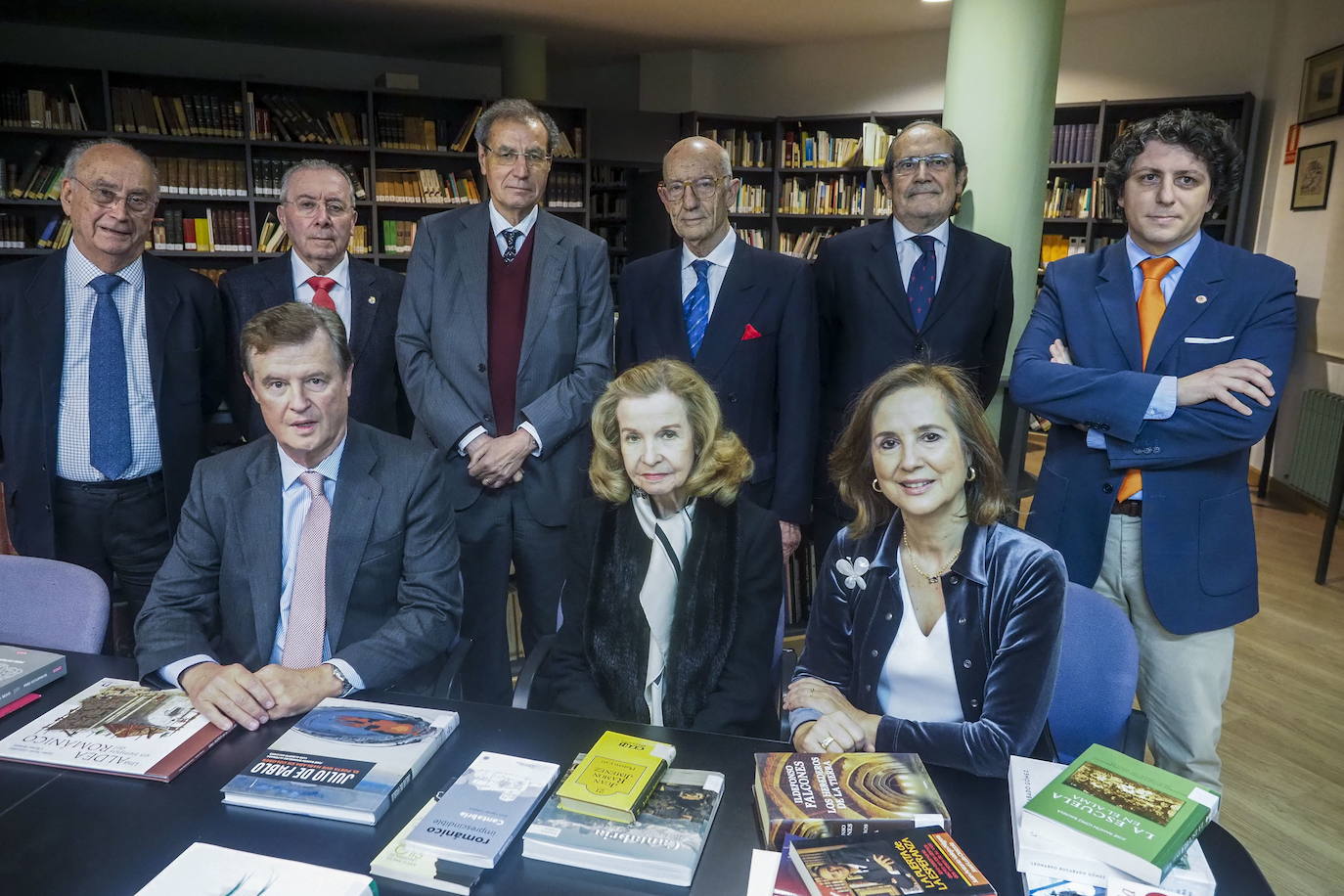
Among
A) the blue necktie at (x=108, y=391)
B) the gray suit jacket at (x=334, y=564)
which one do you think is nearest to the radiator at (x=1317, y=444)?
the gray suit jacket at (x=334, y=564)

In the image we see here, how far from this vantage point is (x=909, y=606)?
166cm

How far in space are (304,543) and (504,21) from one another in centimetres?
700

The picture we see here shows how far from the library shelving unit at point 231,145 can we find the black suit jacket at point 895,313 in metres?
4.29

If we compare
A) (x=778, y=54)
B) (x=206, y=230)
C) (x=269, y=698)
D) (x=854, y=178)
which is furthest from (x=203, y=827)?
(x=778, y=54)

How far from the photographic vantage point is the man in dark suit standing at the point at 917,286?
2637 mm

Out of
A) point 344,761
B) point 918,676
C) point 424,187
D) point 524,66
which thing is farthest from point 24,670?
Answer: point 524,66

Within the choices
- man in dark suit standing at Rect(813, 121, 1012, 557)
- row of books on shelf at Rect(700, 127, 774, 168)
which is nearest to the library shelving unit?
row of books on shelf at Rect(700, 127, 774, 168)

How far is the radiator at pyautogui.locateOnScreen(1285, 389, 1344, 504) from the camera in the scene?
528cm

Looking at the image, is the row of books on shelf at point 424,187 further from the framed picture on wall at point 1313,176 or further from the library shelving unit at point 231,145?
the framed picture on wall at point 1313,176

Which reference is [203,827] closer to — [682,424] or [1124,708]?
[682,424]

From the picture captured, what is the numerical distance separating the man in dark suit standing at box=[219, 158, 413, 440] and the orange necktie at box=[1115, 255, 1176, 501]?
1986 millimetres

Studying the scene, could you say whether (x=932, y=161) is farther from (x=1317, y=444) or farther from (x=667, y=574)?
(x=1317, y=444)

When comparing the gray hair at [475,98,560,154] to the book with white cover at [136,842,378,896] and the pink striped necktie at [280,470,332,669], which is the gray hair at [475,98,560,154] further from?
the book with white cover at [136,842,378,896]

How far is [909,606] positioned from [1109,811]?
1.78 feet
